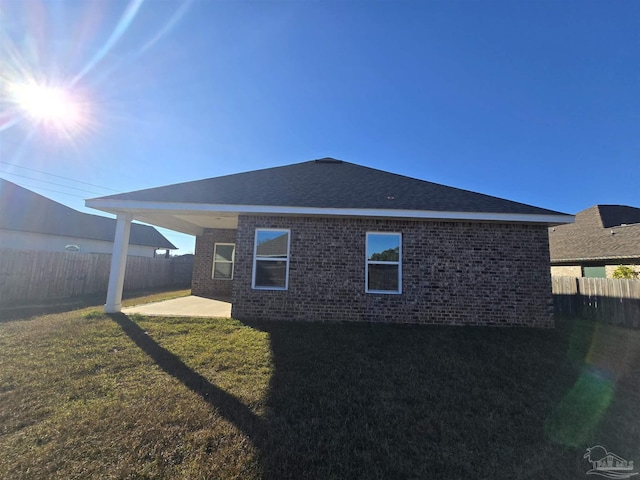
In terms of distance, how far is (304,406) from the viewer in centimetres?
352

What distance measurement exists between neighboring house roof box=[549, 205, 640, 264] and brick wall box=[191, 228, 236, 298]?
17.5 metres

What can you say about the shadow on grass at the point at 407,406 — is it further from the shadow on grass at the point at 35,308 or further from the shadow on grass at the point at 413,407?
the shadow on grass at the point at 35,308

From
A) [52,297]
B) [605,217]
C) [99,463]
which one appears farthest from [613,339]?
[52,297]

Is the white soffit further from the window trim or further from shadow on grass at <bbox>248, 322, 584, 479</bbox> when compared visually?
shadow on grass at <bbox>248, 322, 584, 479</bbox>

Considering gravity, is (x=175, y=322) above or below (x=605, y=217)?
below

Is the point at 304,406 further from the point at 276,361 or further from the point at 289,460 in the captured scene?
the point at 276,361

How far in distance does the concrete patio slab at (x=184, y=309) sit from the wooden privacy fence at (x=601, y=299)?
1152 centimetres

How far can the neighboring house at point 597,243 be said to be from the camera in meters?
13.9

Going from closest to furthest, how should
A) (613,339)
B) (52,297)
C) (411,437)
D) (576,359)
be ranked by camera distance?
(411,437), (576,359), (613,339), (52,297)

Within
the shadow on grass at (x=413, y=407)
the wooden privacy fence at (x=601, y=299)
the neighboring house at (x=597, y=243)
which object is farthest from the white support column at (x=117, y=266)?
the neighboring house at (x=597, y=243)

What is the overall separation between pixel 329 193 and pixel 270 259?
2.49m

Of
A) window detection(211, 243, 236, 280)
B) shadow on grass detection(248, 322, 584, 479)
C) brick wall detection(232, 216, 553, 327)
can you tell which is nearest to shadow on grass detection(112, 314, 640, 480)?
shadow on grass detection(248, 322, 584, 479)

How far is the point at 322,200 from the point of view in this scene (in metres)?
7.92

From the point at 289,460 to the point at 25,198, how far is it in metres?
25.1
